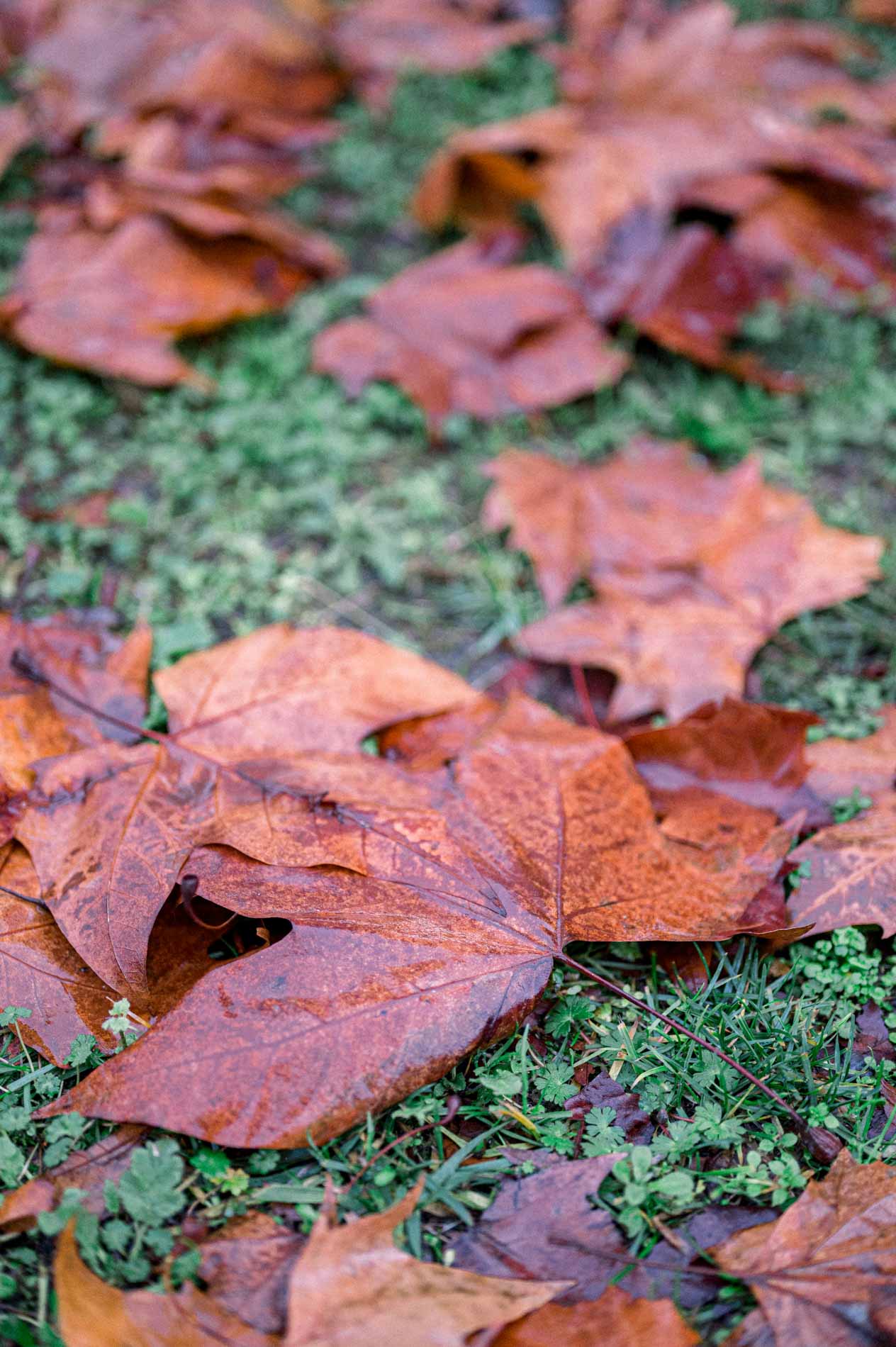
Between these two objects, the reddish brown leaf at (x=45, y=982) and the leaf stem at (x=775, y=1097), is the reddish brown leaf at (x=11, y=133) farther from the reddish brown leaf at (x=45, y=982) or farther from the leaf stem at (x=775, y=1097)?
the leaf stem at (x=775, y=1097)

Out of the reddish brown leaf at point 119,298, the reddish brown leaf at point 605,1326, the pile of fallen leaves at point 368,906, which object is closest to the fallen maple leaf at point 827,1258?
the pile of fallen leaves at point 368,906

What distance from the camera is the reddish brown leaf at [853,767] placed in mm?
1609

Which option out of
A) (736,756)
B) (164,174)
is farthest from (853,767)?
(164,174)

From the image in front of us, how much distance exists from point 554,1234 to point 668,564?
1.30 metres

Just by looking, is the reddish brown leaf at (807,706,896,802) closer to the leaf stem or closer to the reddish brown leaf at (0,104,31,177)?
the leaf stem

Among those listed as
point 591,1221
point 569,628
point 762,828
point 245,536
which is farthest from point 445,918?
point 245,536

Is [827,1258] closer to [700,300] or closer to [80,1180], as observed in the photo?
[80,1180]

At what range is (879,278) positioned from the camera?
257cm

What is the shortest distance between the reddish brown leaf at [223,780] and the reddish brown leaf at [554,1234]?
0.47 m

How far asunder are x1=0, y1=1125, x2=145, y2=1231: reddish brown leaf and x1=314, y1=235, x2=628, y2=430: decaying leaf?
5.36 ft

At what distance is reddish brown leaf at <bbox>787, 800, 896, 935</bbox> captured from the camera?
1.40m

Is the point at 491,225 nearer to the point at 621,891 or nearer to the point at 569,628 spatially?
the point at 569,628

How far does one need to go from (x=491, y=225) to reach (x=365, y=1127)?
2.36 m

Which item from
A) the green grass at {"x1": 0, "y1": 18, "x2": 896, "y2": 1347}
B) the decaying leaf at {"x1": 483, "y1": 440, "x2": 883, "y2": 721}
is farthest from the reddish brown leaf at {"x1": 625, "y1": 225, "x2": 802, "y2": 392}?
the decaying leaf at {"x1": 483, "y1": 440, "x2": 883, "y2": 721}
